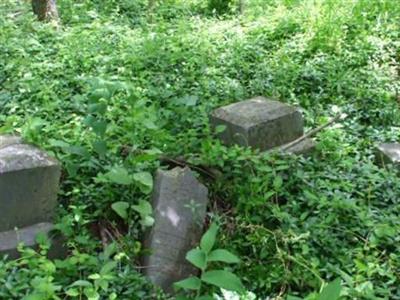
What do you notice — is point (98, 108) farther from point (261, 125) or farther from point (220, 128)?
point (261, 125)

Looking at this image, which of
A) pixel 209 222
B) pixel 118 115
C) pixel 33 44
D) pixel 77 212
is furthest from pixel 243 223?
pixel 33 44

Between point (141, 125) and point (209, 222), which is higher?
point (141, 125)

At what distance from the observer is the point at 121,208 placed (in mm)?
3508

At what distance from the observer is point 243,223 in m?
3.67

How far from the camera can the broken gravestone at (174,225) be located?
3.30 m

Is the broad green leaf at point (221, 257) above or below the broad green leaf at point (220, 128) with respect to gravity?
above

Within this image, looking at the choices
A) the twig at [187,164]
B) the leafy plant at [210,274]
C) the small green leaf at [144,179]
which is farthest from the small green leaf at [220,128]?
the leafy plant at [210,274]

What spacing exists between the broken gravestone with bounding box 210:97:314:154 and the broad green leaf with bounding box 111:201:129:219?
1157 mm

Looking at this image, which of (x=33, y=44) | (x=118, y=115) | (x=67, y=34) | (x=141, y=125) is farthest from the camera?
(x=67, y=34)

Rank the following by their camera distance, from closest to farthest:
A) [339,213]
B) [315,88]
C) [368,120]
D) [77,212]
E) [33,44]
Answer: [77,212], [339,213], [368,120], [315,88], [33,44]

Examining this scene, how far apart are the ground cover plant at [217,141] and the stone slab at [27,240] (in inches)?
4.0

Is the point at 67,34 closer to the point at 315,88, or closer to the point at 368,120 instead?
the point at 315,88

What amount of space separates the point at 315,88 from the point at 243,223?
2.42 meters

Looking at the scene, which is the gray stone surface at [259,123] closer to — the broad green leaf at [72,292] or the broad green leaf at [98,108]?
the broad green leaf at [98,108]
